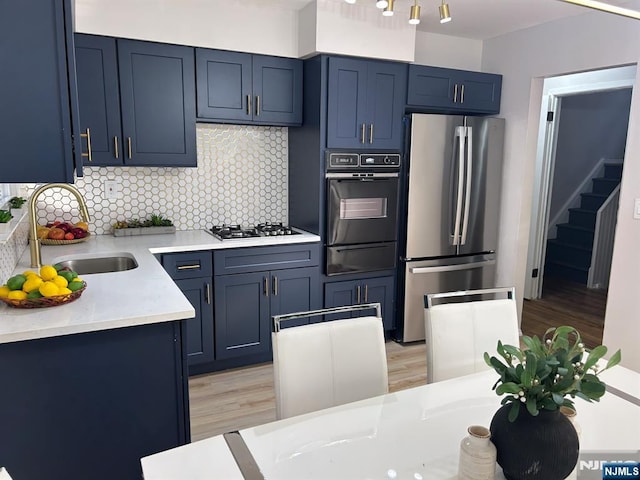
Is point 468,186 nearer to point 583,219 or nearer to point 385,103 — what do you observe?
point 385,103

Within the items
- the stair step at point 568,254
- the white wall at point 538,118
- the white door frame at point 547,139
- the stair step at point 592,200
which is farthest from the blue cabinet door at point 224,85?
the stair step at point 592,200

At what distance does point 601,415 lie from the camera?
136cm

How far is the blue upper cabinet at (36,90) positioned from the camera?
1.62 meters

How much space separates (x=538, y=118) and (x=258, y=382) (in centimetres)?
288

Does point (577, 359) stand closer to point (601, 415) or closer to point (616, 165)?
point (601, 415)

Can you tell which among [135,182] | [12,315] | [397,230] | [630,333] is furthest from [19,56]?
[630,333]

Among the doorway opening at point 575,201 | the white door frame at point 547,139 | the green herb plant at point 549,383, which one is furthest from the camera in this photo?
the doorway opening at point 575,201

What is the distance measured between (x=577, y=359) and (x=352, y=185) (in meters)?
2.47

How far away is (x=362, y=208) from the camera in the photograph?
3473mm

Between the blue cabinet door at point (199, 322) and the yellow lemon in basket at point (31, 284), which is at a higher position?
the yellow lemon in basket at point (31, 284)

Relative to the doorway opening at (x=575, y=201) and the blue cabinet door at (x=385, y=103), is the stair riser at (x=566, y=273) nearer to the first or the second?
the doorway opening at (x=575, y=201)

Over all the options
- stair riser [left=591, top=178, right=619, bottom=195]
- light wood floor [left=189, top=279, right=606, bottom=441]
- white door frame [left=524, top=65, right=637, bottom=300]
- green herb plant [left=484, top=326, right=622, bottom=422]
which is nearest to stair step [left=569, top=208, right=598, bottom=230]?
stair riser [left=591, top=178, right=619, bottom=195]

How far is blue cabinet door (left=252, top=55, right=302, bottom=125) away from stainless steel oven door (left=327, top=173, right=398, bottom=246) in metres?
0.56

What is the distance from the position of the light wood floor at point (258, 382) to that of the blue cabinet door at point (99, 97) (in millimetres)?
1566
